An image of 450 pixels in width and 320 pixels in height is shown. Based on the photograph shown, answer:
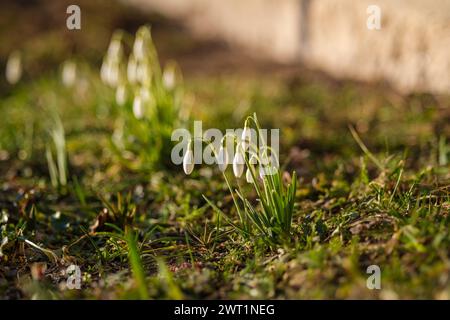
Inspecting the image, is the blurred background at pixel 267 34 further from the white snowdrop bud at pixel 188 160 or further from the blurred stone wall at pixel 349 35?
the white snowdrop bud at pixel 188 160

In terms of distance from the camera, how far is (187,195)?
273cm

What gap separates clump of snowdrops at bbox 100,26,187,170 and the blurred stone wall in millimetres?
1927


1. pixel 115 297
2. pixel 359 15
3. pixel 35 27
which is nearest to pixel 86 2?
pixel 35 27

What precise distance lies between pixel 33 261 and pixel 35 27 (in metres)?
5.71

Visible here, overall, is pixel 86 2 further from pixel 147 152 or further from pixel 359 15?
pixel 147 152

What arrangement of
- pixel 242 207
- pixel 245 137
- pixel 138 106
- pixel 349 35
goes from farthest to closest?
pixel 349 35
pixel 138 106
pixel 242 207
pixel 245 137

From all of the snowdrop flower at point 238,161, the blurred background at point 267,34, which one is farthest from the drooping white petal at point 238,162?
the blurred background at point 267,34

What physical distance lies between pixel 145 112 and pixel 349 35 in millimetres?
2393

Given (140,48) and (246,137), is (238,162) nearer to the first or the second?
(246,137)

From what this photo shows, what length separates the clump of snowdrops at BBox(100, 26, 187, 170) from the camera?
3074 mm

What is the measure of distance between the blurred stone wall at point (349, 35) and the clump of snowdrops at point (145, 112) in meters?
1.93

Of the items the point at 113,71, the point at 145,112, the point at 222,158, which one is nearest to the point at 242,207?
the point at 222,158

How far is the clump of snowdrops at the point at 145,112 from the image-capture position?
3.07m

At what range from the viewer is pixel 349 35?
464cm
